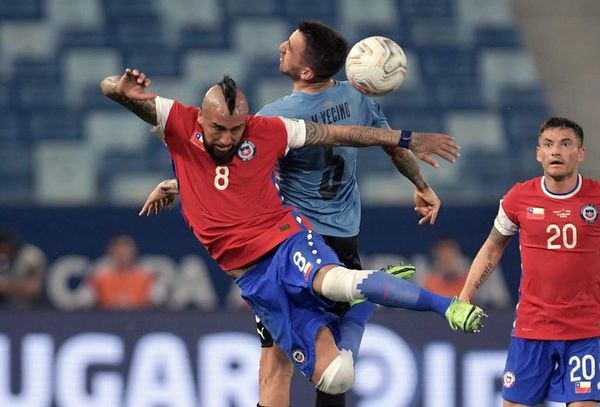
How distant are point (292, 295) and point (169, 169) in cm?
639

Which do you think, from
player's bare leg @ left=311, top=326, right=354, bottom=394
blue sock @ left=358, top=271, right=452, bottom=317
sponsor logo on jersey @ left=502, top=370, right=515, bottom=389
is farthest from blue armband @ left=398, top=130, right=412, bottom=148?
sponsor logo on jersey @ left=502, top=370, right=515, bottom=389

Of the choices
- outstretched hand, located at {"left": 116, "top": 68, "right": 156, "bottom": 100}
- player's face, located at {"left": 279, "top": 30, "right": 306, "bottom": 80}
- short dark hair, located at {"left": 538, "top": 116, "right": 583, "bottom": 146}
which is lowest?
short dark hair, located at {"left": 538, "top": 116, "right": 583, "bottom": 146}

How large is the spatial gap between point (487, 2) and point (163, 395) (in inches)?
295

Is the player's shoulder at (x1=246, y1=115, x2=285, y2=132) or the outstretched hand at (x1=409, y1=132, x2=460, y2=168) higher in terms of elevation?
the player's shoulder at (x1=246, y1=115, x2=285, y2=132)

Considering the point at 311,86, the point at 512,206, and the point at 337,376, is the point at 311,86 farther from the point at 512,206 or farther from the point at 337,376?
the point at 337,376

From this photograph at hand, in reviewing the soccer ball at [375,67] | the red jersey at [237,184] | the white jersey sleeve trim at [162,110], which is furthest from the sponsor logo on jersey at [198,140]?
the soccer ball at [375,67]

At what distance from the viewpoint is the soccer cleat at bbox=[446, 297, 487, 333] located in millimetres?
5938

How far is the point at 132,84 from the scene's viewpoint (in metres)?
6.29

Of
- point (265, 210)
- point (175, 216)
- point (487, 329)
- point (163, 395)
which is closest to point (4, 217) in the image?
point (175, 216)

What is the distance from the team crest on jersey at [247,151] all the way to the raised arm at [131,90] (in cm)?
48

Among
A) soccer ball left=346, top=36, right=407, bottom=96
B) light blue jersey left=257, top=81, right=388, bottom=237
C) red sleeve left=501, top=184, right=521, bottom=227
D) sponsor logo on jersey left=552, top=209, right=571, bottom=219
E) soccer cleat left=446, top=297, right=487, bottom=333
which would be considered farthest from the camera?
red sleeve left=501, top=184, right=521, bottom=227

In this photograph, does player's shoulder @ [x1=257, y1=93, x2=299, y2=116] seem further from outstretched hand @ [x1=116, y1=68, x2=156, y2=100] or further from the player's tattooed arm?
outstretched hand @ [x1=116, y1=68, x2=156, y2=100]

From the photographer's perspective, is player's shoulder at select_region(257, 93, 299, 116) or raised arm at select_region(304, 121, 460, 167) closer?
raised arm at select_region(304, 121, 460, 167)

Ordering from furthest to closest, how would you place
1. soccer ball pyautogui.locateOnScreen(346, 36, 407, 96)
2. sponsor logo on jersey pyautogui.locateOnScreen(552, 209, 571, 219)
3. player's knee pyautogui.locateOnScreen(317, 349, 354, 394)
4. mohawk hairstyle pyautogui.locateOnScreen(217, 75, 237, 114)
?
1. sponsor logo on jersey pyautogui.locateOnScreen(552, 209, 571, 219)
2. soccer ball pyautogui.locateOnScreen(346, 36, 407, 96)
3. player's knee pyautogui.locateOnScreen(317, 349, 354, 394)
4. mohawk hairstyle pyautogui.locateOnScreen(217, 75, 237, 114)
